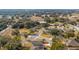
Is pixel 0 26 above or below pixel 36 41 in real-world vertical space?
above

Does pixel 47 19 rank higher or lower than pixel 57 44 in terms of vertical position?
higher

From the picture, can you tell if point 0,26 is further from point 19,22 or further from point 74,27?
point 74,27

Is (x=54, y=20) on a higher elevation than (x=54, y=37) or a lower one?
higher

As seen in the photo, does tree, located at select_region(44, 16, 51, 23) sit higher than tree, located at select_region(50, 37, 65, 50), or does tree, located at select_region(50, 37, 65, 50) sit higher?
tree, located at select_region(44, 16, 51, 23)

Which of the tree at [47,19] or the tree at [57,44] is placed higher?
the tree at [47,19]

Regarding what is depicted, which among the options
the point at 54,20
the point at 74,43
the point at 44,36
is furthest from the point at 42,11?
the point at 74,43

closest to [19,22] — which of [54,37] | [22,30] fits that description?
[22,30]
